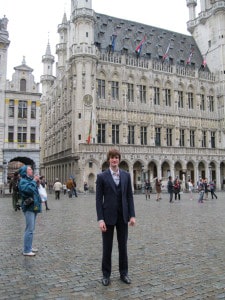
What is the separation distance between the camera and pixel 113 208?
496 centimetres

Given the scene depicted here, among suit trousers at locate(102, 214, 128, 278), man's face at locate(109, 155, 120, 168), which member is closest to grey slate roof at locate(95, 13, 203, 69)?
man's face at locate(109, 155, 120, 168)

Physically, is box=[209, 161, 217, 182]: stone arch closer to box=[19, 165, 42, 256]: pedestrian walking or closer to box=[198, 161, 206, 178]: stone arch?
box=[198, 161, 206, 178]: stone arch

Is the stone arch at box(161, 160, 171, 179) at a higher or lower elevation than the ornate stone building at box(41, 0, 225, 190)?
lower

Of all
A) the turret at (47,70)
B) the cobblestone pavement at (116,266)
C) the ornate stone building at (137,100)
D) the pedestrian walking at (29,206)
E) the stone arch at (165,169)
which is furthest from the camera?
the turret at (47,70)

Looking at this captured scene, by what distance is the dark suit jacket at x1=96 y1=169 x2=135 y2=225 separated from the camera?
496cm

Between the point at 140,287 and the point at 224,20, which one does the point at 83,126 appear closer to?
the point at 224,20

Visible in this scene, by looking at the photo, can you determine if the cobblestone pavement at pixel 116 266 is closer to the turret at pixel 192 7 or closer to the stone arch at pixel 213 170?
the stone arch at pixel 213 170

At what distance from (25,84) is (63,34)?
23.8m

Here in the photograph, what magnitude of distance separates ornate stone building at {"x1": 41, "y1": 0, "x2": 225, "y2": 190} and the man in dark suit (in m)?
33.8

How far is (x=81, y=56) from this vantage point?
1622 inches

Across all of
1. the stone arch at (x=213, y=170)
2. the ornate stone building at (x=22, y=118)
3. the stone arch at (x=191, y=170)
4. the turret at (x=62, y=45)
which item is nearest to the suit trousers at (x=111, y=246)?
the ornate stone building at (x=22, y=118)

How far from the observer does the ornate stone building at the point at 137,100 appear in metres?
41.3

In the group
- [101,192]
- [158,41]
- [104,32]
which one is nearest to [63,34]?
[104,32]

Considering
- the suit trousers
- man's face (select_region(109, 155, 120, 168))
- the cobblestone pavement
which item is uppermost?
man's face (select_region(109, 155, 120, 168))
